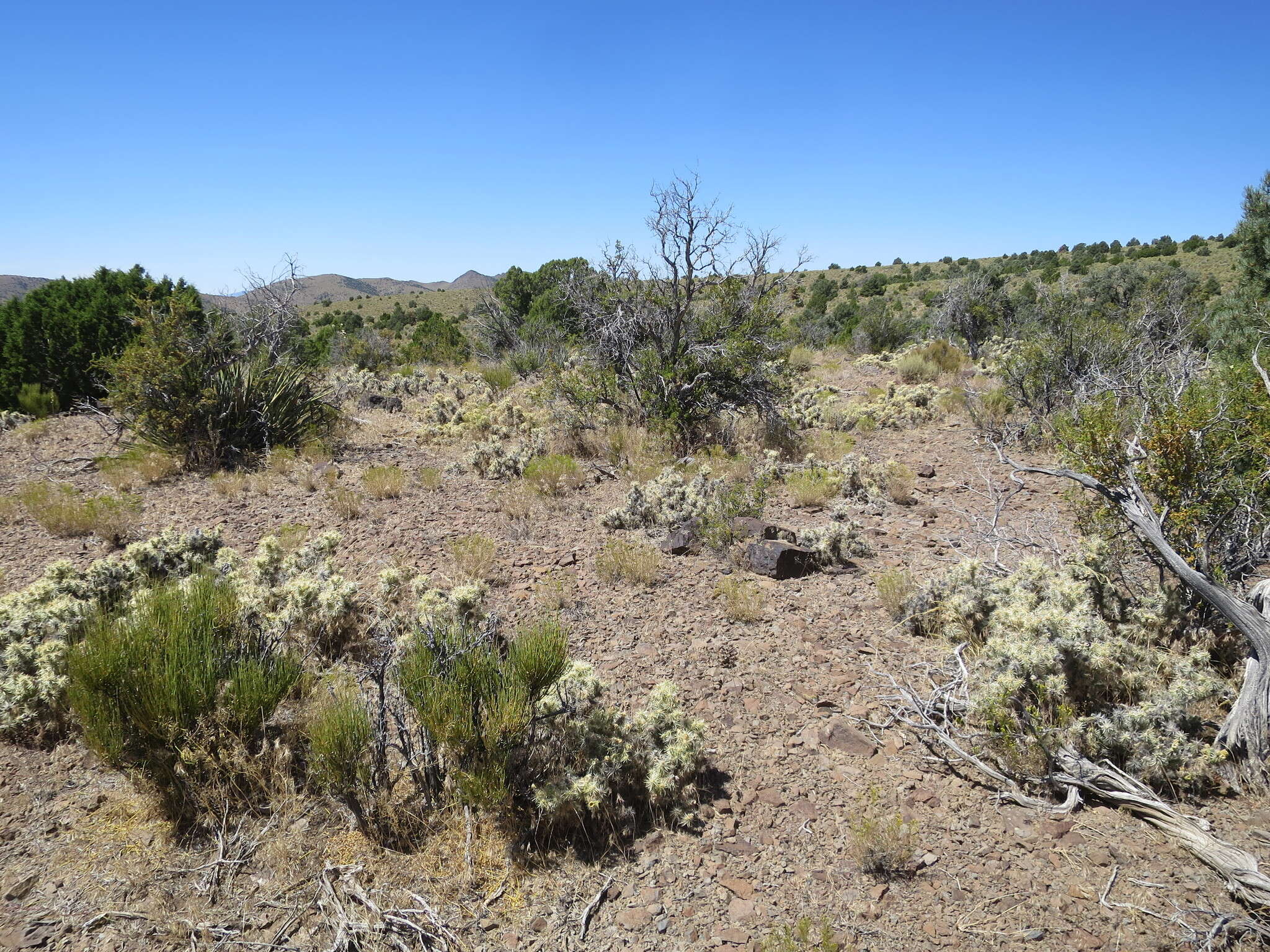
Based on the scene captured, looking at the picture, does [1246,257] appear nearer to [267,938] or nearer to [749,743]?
[749,743]

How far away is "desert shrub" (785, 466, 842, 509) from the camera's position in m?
7.35

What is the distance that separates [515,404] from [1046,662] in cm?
945

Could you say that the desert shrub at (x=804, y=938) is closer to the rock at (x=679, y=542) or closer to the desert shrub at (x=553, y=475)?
the rock at (x=679, y=542)

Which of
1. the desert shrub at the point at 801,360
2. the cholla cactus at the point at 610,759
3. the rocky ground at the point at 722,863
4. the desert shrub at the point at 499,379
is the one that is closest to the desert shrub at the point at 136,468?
the rocky ground at the point at 722,863

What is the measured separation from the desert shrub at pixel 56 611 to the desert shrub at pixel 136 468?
2.58m

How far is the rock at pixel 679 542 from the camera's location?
6016 millimetres

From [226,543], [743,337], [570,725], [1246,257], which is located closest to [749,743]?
[570,725]

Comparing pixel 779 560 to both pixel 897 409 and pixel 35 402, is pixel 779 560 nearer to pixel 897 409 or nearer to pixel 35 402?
pixel 897 409

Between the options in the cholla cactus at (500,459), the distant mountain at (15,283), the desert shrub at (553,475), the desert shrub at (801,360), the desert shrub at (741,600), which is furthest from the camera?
the distant mountain at (15,283)

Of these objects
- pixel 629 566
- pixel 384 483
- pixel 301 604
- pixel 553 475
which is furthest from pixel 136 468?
pixel 629 566

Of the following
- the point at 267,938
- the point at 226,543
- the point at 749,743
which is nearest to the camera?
the point at 267,938

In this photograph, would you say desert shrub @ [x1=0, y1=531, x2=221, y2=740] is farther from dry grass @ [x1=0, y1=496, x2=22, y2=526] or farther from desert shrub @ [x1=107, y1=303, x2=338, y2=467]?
desert shrub @ [x1=107, y1=303, x2=338, y2=467]

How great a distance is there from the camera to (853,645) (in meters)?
4.54

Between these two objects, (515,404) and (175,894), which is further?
(515,404)
